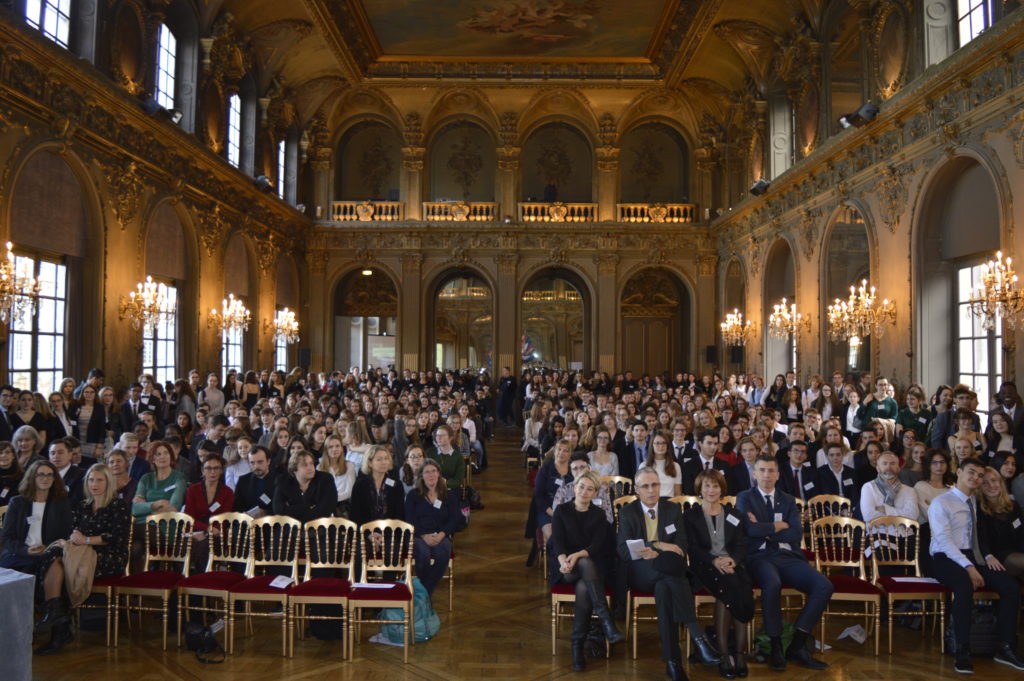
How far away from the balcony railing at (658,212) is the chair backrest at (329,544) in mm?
19581

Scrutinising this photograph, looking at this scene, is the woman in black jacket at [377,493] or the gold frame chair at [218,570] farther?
the woman in black jacket at [377,493]

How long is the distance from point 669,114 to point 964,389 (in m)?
17.4

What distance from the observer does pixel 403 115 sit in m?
24.1

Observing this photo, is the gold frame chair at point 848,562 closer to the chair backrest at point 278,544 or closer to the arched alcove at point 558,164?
the chair backrest at point 278,544

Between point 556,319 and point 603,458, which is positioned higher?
point 556,319

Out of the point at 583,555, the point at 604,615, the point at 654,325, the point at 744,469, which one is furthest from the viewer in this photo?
the point at 654,325

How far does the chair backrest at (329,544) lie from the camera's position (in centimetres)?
574

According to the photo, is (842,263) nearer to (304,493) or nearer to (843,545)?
(843,545)

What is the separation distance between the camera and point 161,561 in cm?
614

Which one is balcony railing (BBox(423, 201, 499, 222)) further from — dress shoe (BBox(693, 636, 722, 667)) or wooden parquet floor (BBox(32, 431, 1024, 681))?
dress shoe (BBox(693, 636, 722, 667))

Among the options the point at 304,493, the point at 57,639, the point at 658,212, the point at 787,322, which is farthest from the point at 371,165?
the point at 57,639

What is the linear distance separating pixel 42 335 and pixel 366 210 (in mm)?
14048

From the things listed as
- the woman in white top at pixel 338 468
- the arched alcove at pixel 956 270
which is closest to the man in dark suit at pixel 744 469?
the woman in white top at pixel 338 468

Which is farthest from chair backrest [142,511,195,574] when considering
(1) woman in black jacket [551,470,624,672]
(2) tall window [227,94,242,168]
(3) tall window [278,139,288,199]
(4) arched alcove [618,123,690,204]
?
(4) arched alcove [618,123,690,204]
